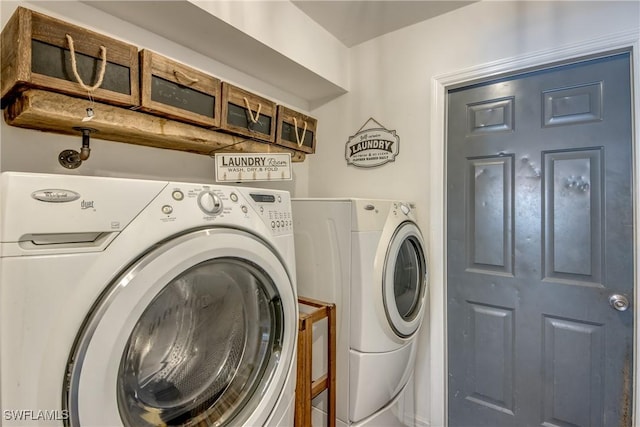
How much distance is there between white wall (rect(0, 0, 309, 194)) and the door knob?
1941mm

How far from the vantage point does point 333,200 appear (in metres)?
1.41

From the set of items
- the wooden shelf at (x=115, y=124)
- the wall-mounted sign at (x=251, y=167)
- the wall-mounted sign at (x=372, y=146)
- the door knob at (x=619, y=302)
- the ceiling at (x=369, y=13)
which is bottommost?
the door knob at (x=619, y=302)

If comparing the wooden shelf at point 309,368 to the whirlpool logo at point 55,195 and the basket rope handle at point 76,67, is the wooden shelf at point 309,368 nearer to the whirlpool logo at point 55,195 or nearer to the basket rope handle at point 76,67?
the whirlpool logo at point 55,195

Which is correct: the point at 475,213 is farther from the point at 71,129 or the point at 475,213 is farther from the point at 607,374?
the point at 71,129

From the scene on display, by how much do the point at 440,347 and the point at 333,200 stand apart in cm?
107

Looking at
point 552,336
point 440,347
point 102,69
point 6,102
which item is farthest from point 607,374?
point 6,102

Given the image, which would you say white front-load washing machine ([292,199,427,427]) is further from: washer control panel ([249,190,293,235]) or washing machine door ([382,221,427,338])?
washer control panel ([249,190,293,235])

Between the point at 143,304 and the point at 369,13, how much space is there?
1.86m

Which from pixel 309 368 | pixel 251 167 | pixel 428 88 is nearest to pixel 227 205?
pixel 251 167

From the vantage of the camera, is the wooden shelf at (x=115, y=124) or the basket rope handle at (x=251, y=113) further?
the basket rope handle at (x=251, y=113)

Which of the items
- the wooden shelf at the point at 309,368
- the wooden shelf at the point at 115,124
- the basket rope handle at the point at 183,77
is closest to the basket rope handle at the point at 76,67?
the wooden shelf at the point at 115,124

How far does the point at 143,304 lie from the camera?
657 mm

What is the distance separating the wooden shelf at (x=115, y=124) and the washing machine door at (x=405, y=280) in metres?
0.84

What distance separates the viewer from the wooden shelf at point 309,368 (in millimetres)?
1192
